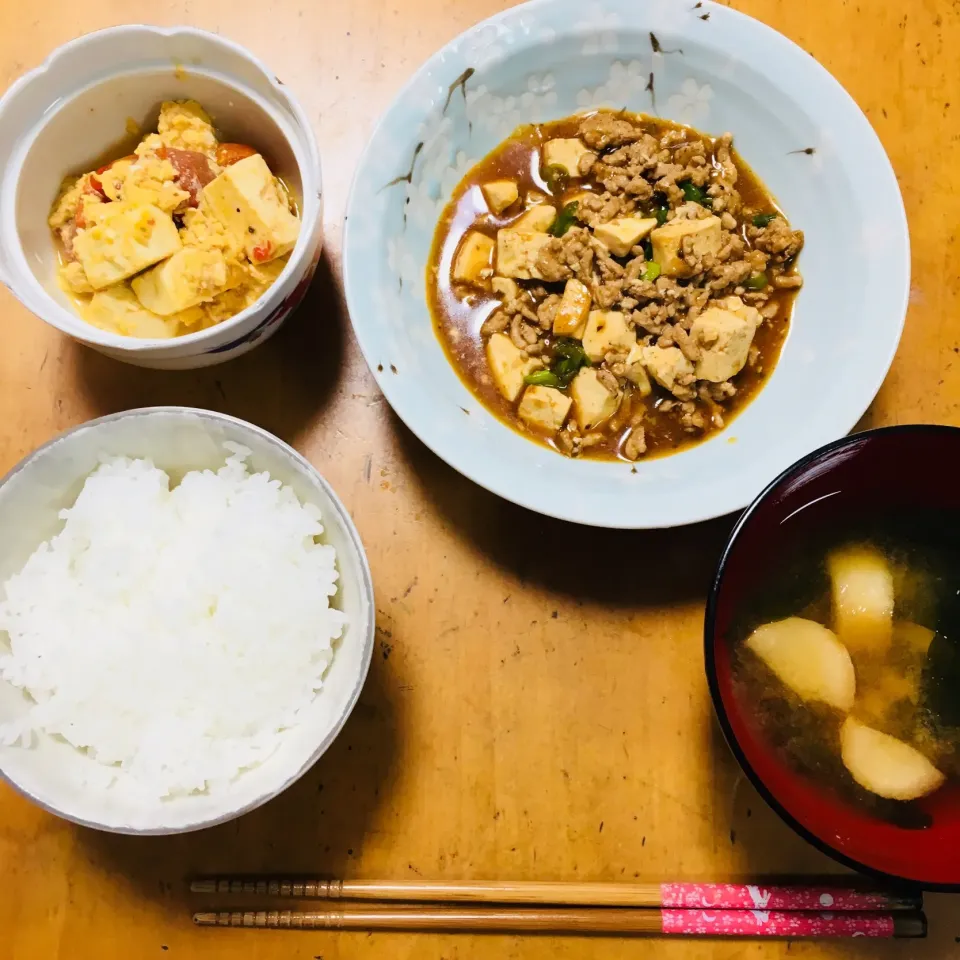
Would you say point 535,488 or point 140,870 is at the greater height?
point 535,488

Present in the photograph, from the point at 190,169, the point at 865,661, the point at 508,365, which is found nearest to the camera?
the point at 865,661

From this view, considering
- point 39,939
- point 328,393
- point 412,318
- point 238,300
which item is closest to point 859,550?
point 412,318

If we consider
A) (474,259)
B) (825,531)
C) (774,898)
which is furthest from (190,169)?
(774,898)

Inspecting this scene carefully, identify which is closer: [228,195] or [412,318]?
[228,195]

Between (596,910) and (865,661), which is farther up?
(865,661)

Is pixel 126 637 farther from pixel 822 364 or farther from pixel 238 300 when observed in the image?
pixel 822 364

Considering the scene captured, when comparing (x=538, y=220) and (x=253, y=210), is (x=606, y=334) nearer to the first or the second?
(x=538, y=220)
